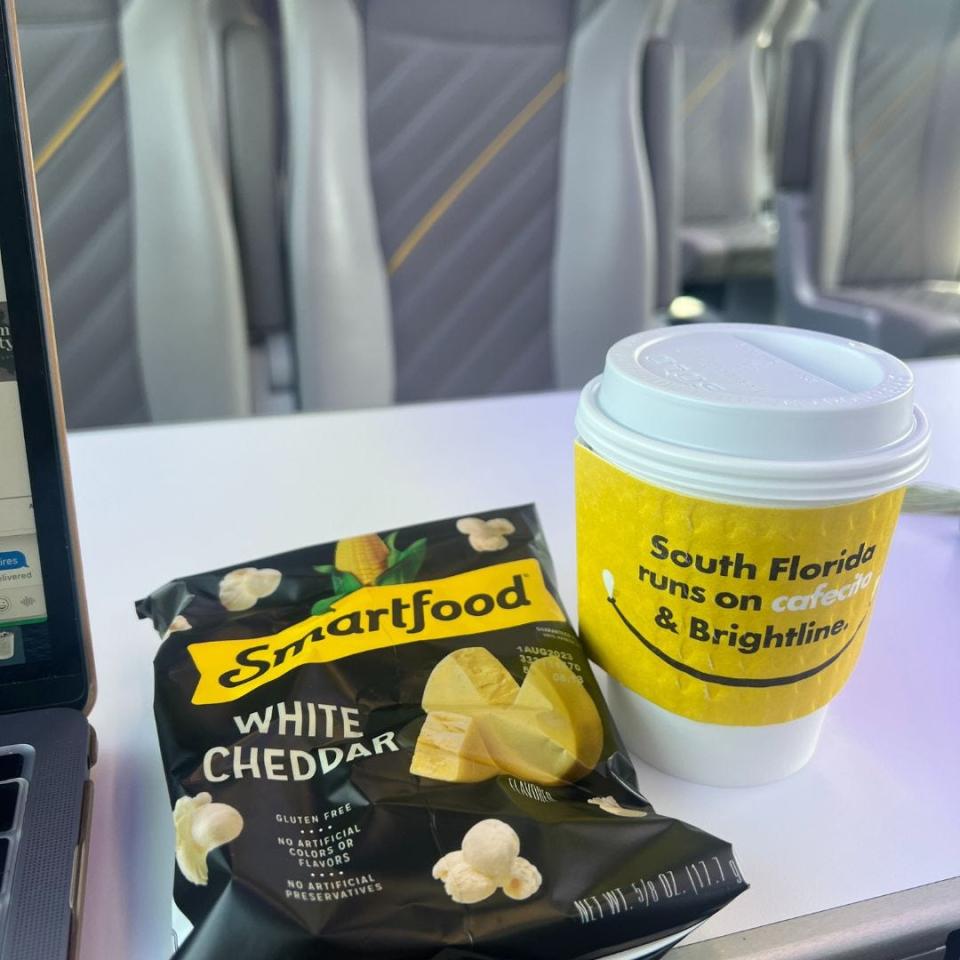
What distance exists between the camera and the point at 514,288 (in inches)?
51.9

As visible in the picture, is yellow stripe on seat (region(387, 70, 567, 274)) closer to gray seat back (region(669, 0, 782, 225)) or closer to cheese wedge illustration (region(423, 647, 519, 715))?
cheese wedge illustration (region(423, 647, 519, 715))

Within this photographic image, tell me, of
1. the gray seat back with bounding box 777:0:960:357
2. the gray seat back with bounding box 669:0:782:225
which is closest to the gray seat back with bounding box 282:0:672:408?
the gray seat back with bounding box 777:0:960:357

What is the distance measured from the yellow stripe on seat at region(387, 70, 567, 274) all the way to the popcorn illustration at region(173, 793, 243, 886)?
42.2 inches

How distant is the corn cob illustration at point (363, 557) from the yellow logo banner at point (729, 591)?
10cm

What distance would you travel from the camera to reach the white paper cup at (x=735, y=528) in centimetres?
28

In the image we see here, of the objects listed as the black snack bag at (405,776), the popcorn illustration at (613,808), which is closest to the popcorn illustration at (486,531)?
the black snack bag at (405,776)

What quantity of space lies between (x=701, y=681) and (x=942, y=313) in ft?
5.56

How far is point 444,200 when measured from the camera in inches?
49.9

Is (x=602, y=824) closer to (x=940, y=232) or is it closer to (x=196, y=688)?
(x=196, y=688)

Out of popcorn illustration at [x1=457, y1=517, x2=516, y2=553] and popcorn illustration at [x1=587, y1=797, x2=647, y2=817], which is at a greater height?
popcorn illustration at [x1=457, y1=517, x2=516, y2=553]

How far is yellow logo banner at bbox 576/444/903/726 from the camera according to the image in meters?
0.28

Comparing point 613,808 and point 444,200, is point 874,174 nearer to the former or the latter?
point 444,200

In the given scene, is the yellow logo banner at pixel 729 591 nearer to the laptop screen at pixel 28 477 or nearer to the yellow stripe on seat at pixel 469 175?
the laptop screen at pixel 28 477

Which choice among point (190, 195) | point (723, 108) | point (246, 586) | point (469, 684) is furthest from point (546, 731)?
point (723, 108)
